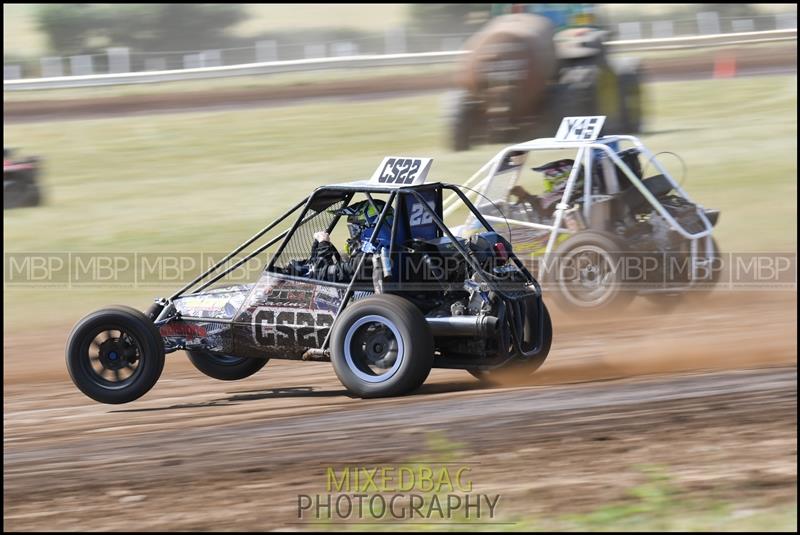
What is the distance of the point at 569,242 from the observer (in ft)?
35.6

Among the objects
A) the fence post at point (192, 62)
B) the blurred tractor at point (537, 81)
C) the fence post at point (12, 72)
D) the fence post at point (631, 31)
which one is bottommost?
the blurred tractor at point (537, 81)

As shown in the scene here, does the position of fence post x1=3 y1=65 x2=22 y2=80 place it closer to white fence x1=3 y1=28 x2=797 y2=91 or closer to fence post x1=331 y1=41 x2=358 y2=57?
white fence x1=3 y1=28 x2=797 y2=91

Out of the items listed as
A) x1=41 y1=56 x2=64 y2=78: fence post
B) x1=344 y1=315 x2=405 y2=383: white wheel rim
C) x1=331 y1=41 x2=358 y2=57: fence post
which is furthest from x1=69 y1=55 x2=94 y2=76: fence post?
x1=344 y1=315 x2=405 y2=383: white wheel rim

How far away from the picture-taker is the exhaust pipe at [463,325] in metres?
7.47

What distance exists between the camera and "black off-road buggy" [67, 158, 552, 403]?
755cm

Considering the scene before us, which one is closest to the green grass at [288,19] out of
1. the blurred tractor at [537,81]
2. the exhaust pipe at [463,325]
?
the blurred tractor at [537,81]

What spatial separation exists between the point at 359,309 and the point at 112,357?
2030 millimetres

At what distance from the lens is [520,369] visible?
8195 millimetres

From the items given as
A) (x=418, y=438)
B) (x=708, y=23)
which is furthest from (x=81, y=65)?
(x=418, y=438)

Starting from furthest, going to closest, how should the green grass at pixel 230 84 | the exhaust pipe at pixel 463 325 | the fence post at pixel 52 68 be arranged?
the fence post at pixel 52 68 → the green grass at pixel 230 84 → the exhaust pipe at pixel 463 325

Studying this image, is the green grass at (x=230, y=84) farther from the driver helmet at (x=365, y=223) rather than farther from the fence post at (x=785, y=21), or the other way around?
the driver helmet at (x=365, y=223)

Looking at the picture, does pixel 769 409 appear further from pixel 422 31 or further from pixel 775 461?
pixel 422 31

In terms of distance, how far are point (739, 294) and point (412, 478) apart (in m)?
7.42

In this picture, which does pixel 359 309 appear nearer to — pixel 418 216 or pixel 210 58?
pixel 418 216
